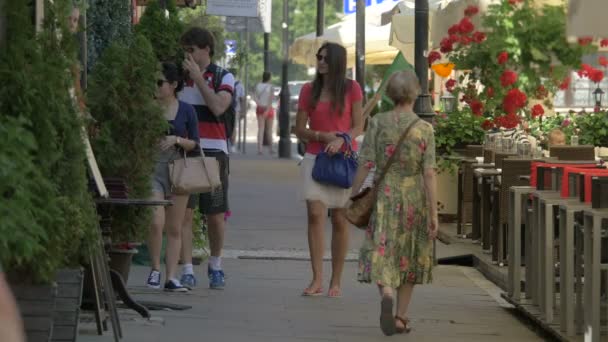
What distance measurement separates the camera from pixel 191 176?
993cm

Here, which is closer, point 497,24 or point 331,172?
point 331,172

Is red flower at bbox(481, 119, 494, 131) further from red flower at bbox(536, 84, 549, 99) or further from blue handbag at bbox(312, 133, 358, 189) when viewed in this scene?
blue handbag at bbox(312, 133, 358, 189)

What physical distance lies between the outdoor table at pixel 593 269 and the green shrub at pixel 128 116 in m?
2.55

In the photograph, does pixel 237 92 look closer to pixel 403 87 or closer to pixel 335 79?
pixel 335 79

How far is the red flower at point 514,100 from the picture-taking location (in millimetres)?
14609

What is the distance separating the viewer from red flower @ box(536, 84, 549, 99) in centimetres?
1496

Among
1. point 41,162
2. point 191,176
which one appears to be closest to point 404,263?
point 191,176

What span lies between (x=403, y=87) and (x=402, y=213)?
2.34 feet

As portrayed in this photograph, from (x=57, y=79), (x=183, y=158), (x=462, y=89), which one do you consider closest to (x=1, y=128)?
(x=57, y=79)

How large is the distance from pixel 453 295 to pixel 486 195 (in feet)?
10.2

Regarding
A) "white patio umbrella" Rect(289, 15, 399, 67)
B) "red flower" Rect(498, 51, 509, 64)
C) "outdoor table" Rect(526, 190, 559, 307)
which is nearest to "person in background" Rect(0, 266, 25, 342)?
"outdoor table" Rect(526, 190, 559, 307)

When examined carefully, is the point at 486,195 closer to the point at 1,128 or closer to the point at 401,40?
the point at 401,40

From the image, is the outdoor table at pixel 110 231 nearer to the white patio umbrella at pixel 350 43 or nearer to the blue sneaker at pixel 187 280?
the blue sneaker at pixel 187 280

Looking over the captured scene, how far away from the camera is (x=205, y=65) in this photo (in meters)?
10.6
